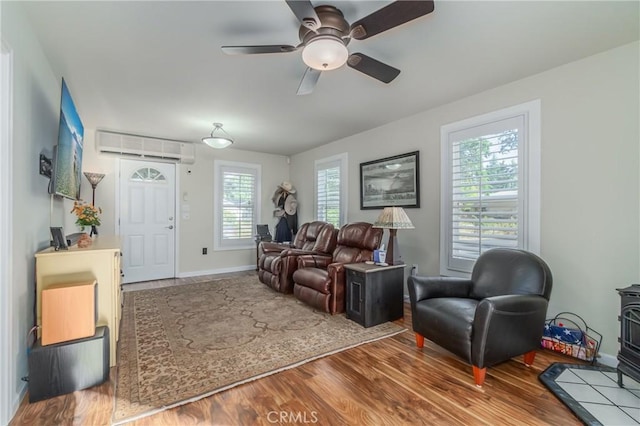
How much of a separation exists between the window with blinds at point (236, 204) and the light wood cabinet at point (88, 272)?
340cm

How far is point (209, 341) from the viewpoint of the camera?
2523mm

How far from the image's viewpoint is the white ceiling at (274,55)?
1.83m

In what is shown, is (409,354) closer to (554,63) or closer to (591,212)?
(591,212)

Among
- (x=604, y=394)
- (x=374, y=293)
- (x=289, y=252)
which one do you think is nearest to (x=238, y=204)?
(x=289, y=252)

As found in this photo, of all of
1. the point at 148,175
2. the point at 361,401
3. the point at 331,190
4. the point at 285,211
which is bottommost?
the point at 361,401

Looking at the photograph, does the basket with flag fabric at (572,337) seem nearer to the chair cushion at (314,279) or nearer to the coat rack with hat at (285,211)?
the chair cushion at (314,279)

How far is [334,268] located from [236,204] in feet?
10.7

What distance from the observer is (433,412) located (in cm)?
164

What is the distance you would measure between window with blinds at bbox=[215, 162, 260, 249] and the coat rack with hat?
469mm

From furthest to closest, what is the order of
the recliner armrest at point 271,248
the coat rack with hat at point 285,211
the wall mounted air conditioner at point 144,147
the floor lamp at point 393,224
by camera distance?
the coat rack with hat at point 285,211 < the recliner armrest at point 271,248 < the wall mounted air conditioner at point 144,147 < the floor lamp at point 393,224

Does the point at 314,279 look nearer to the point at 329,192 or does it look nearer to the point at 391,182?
the point at 391,182

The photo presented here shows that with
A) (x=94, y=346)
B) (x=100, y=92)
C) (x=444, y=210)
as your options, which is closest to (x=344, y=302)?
(x=444, y=210)

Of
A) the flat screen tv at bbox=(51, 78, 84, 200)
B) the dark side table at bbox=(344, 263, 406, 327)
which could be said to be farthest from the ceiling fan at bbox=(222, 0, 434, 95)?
the dark side table at bbox=(344, 263, 406, 327)

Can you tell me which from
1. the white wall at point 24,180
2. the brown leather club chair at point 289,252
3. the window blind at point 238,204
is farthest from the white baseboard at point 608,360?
the window blind at point 238,204
